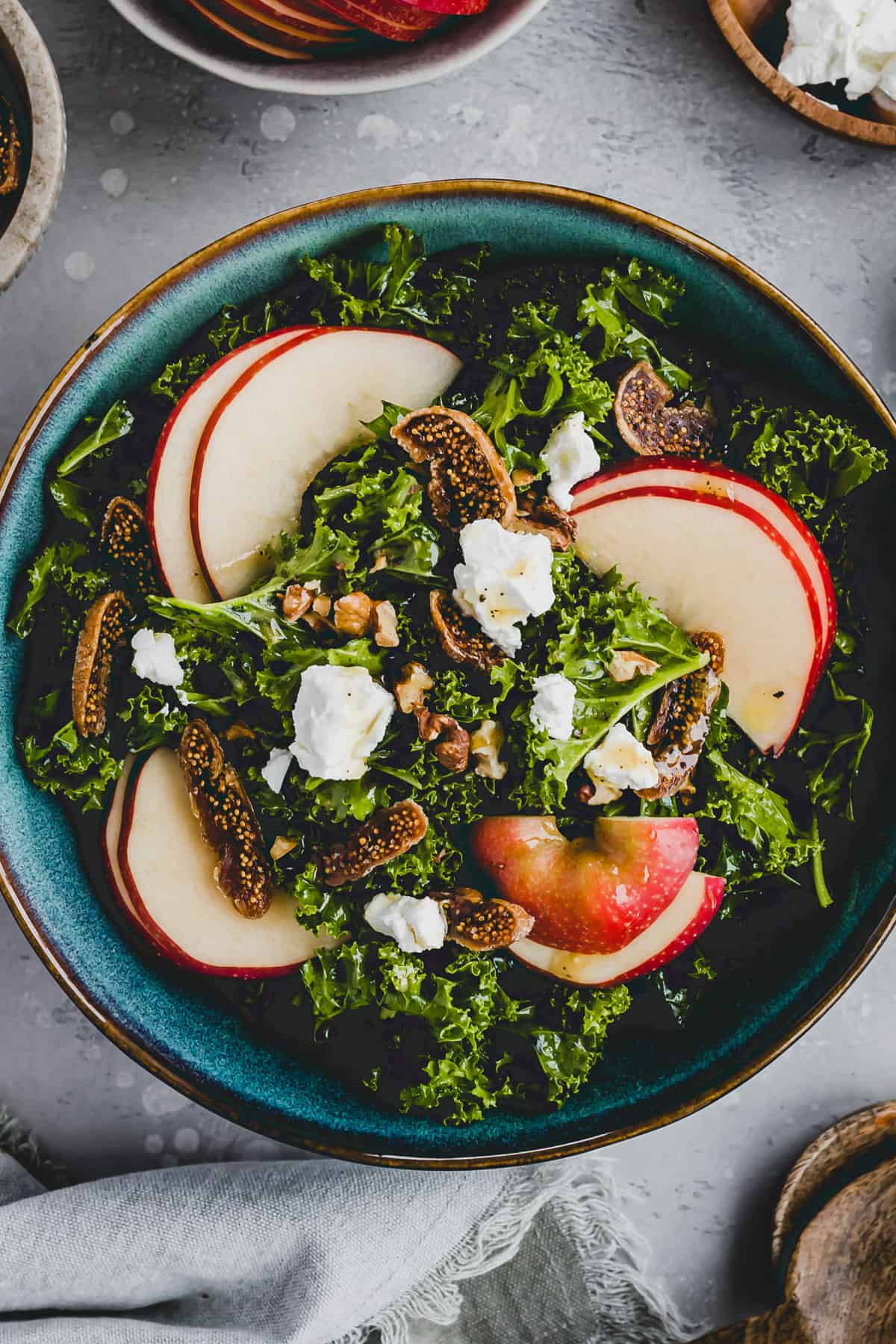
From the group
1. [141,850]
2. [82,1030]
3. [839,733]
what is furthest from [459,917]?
[82,1030]

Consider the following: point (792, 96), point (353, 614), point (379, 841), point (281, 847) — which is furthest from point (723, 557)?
point (792, 96)

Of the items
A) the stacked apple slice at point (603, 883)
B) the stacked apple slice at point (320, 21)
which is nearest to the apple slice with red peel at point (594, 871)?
the stacked apple slice at point (603, 883)

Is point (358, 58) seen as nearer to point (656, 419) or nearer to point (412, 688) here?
point (656, 419)

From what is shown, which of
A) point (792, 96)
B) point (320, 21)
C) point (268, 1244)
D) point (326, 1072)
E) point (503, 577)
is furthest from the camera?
point (268, 1244)

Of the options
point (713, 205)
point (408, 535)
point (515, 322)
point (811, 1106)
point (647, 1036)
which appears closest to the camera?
point (408, 535)

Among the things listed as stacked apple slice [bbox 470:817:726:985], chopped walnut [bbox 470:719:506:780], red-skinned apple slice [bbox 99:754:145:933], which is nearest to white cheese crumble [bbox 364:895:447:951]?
stacked apple slice [bbox 470:817:726:985]

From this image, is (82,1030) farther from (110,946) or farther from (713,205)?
(713,205)

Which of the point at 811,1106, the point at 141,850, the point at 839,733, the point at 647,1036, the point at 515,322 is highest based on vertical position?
the point at 515,322

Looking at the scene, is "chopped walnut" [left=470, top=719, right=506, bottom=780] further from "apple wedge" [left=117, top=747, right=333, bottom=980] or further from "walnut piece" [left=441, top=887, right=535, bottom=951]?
"apple wedge" [left=117, top=747, right=333, bottom=980]
